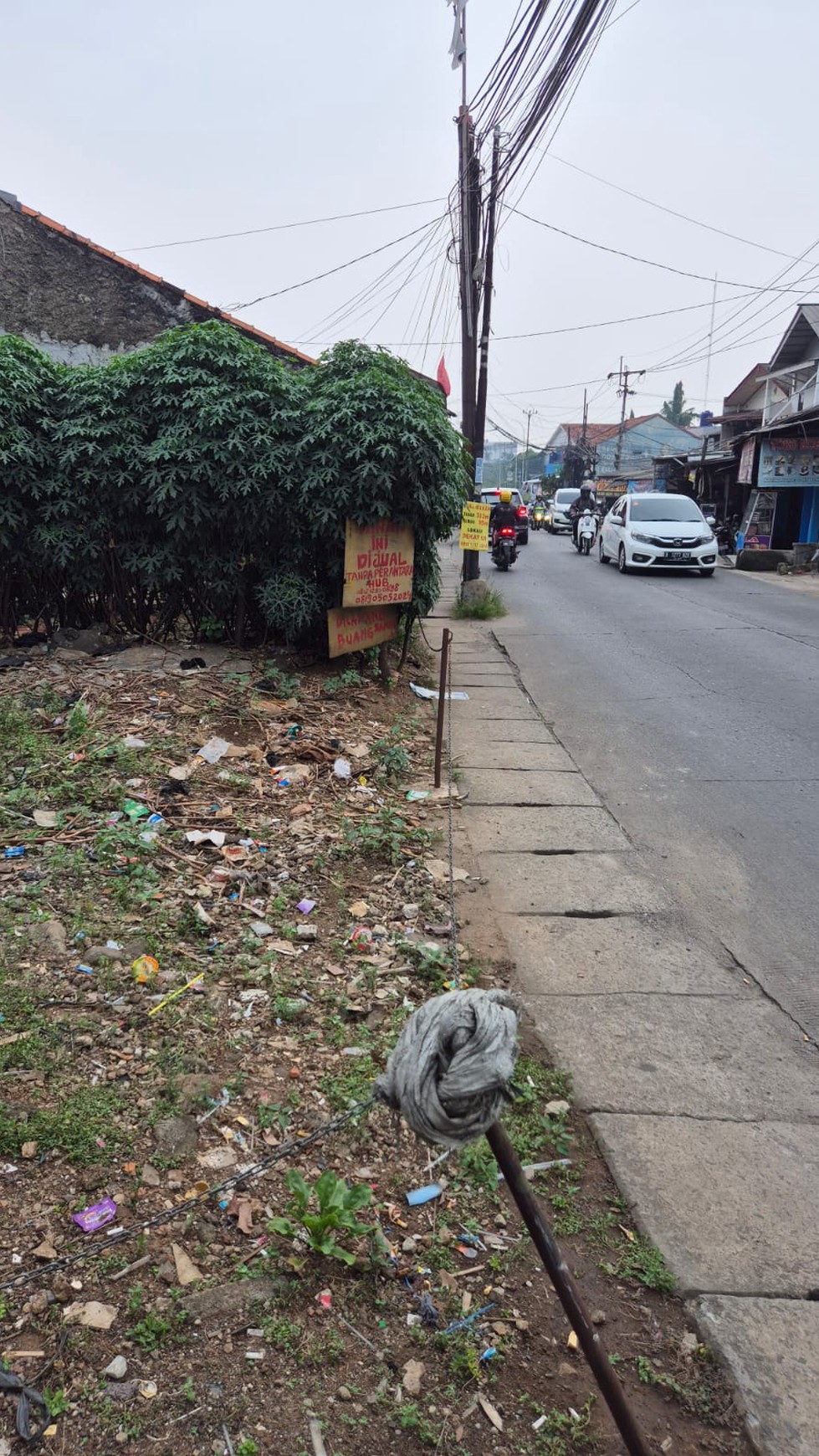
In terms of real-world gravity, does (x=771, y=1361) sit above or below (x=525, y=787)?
below

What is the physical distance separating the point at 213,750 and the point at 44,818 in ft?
4.50

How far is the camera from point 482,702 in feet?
28.7

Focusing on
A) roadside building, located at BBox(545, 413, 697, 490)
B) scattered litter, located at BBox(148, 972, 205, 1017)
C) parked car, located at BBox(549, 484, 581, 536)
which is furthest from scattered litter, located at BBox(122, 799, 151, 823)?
roadside building, located at BBox(545, 413, 697, 490)

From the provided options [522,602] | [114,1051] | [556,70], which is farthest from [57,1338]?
[522,602]

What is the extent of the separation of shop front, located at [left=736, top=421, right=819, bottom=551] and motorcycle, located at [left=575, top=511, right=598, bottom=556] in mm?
3919

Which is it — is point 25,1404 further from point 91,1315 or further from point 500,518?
point 500,518

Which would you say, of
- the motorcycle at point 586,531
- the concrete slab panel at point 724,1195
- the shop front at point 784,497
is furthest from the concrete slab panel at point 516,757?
the motorcycle at point 586,531

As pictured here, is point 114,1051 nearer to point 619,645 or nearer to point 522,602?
point 619,645

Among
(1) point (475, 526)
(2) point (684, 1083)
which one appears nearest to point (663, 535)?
(1) point (475, 526)

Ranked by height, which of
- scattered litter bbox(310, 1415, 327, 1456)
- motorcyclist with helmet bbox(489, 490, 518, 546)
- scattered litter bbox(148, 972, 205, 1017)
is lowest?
scattered litter bbox(310, 1415, 327, 1456)

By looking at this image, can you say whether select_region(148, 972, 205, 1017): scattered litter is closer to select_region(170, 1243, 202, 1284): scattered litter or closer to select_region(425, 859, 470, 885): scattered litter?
select_region(170, 1243, 202, 1284): scattered litter

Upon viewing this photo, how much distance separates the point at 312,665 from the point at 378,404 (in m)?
2.32

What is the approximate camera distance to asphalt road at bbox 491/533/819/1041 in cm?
447

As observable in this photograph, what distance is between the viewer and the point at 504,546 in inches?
767
